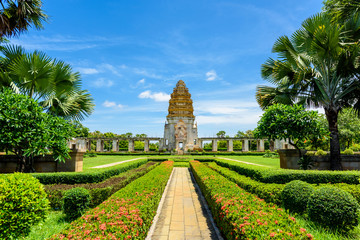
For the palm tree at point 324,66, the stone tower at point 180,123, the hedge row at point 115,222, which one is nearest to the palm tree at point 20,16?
the hedge row at point 115,222

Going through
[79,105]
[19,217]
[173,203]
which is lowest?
[173,203]

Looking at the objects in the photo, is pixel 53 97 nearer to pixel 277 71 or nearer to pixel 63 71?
pixel 63 71

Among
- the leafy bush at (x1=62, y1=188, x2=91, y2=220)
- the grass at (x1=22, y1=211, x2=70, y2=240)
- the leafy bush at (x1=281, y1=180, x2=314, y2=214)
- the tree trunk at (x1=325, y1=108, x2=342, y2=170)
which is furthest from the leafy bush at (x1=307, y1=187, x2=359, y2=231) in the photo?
the tree trunk at (x1=325, y1=108, x2=342, y2=170)

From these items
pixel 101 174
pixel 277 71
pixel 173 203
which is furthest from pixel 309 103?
pixel 101 174

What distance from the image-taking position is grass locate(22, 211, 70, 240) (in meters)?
4.72

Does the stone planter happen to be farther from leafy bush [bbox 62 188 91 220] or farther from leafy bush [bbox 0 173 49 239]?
leafy bush [bbox 0 173 49 239]

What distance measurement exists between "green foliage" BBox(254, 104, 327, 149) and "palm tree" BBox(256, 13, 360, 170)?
142 cm

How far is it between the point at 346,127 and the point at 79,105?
38.7 metres

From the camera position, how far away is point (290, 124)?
10.6 meters

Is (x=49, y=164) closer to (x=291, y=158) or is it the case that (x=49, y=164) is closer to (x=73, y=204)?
(x=73, y=204)

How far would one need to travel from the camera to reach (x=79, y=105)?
454 inches

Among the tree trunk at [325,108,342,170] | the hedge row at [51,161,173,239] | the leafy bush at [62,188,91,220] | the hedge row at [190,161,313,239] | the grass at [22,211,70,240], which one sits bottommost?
the grass at [22,211,70,240]

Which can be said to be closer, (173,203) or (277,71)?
(173,203)

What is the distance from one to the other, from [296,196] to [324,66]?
27.7 ft
